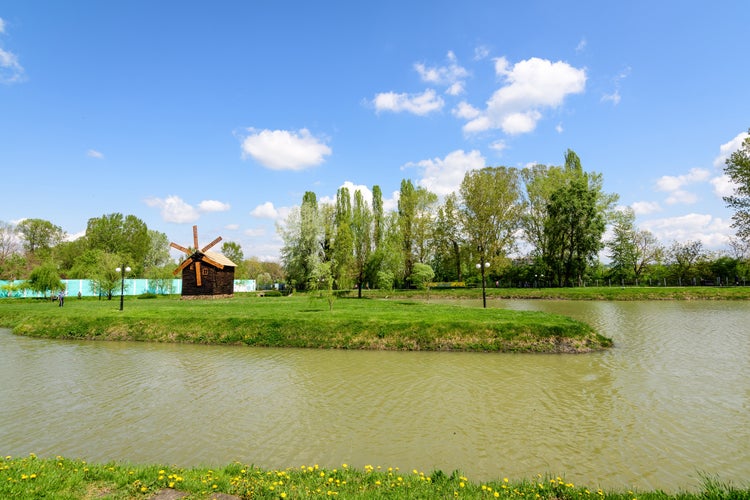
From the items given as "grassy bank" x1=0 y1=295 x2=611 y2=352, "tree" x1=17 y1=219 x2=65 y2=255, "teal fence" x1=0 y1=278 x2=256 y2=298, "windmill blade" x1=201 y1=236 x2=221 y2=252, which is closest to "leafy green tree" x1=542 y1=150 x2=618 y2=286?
"grassy bank" x1=0 y1=295 x2=611 y2=352

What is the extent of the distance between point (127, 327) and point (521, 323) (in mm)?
21503

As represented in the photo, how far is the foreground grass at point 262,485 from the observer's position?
5020 millimetres

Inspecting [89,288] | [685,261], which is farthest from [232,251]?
[685,261]

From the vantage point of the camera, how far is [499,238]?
55.3 m

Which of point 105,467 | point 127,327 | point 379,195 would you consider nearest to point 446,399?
point 105,467

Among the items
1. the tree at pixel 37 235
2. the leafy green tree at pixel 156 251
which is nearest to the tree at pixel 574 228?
the leafy green tree at pixel 156 251

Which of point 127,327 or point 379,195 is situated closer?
point 127,327

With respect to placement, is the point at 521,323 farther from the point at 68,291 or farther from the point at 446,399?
the point at 68,291

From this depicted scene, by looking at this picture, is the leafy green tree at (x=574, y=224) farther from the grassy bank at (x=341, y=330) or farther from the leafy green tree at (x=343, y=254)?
the grassy bank at (x=341, y=330)

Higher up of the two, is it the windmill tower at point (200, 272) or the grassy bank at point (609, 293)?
the windmill tower at point (200, 272)

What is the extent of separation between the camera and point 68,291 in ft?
166

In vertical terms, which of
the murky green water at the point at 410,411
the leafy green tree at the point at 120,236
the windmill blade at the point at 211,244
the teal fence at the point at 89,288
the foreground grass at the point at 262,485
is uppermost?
the leafy green tree at the point at 120,236

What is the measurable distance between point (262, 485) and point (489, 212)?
168 ft

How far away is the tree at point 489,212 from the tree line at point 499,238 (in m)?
0.14
